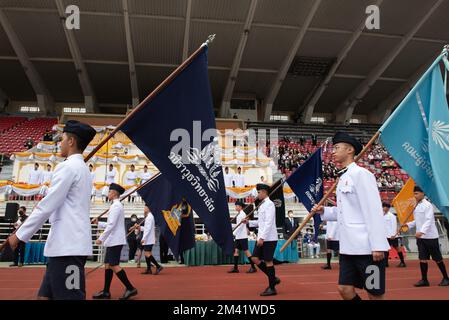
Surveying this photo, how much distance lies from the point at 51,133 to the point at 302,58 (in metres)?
18.4

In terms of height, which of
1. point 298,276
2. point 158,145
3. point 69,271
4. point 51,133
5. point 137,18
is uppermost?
point 137,18

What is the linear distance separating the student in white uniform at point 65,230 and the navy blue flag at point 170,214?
3.41 metres

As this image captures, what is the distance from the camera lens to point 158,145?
3553 mm

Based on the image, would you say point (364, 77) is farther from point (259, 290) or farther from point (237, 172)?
point (259, 290)

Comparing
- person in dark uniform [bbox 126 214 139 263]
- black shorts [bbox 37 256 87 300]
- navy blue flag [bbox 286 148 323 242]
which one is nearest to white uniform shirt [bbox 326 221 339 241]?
navy blue flag [bbox 286 148 323 242]

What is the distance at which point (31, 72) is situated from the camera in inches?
1001

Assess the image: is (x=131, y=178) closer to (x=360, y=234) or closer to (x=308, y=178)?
(x=308, y=178)

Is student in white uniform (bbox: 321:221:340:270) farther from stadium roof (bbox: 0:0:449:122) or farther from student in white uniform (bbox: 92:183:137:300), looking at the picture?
stadium roof (bbox: 0:0:449:122)

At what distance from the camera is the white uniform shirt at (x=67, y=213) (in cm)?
259

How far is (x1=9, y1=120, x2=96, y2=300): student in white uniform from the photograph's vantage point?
8.41 ft

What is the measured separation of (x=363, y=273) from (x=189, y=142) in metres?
2.00

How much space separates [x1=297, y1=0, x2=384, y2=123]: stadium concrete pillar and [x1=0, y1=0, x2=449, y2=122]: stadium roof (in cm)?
8

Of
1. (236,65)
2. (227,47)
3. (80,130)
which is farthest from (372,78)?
(80,130)

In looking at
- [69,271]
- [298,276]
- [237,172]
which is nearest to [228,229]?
[69,271]
